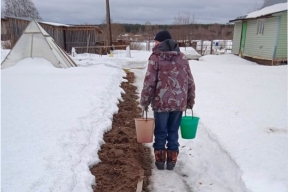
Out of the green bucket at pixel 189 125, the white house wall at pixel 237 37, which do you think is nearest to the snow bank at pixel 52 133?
the green bucket at pixel 189 125

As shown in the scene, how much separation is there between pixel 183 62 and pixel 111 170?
5.21ft

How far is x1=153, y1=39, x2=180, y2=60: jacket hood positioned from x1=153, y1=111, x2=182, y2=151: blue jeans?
703 mm

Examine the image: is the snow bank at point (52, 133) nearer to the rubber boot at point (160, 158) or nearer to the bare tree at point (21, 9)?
the rubber boot at point (160, 158)

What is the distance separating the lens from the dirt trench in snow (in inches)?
113

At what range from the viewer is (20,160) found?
2.79 meters

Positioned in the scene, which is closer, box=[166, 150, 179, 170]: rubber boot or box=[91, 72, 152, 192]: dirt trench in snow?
box=[91, 72, 152, 192]: dirt trench in snow

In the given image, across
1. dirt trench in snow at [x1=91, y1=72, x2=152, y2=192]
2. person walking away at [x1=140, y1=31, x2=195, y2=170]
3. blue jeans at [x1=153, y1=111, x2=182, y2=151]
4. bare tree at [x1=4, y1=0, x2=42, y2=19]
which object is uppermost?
bare tree at [x1=4, y1=0, x2=42, y2=19]

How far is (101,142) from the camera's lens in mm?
3820

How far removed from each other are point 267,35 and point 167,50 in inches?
612

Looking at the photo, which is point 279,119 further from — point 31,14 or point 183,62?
point 31,14

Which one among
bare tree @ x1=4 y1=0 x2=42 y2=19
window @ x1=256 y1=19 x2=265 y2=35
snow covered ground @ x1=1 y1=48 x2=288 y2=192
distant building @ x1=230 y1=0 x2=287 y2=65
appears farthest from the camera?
bare tree @ x1=4 y1=0 x2=42 y2=19

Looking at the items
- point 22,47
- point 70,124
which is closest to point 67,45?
point 22,47

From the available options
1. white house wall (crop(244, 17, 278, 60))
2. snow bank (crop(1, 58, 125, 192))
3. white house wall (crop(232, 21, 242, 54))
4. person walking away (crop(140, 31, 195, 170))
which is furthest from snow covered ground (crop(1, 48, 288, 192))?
white house wall (crop(232, 21, 242, 54))

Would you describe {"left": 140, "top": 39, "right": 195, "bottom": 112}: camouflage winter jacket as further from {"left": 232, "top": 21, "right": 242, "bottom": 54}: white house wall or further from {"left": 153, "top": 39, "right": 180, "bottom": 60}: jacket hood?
{"left": 232, "top": 21, "right": 242, "bottom": 54}: white house wall
